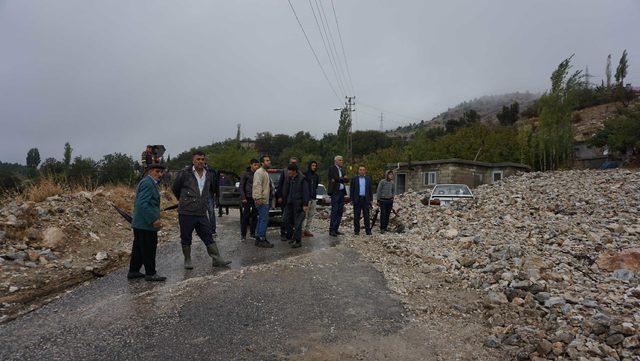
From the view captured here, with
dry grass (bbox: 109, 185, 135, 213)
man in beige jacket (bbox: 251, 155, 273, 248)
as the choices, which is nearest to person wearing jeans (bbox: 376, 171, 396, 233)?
man in beige jacket (bbox: 251, 155, 273, 248)

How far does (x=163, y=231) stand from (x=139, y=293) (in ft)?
19.1

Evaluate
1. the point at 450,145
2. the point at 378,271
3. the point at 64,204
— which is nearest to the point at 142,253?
the point at 378,271

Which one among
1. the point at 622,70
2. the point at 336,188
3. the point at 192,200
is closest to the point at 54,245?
the point at 192,200

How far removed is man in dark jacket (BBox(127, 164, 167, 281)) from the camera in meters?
5.48

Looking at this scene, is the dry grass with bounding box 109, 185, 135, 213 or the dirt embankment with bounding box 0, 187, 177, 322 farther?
the dry grass with bounding box 109, 185, 135, 213

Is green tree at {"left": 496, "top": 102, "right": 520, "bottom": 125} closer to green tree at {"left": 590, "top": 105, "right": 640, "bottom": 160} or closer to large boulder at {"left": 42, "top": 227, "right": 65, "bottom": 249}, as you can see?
green tree at {"left": 590, "top": 105, "right": 640, "bottom": 160}

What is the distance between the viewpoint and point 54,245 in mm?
6977

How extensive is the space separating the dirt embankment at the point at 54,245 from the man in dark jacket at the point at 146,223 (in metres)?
0.99

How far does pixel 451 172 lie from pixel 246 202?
22764mm

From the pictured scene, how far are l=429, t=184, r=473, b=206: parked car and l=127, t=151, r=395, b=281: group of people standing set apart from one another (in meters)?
5.32

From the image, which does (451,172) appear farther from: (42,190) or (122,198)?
(42,190)

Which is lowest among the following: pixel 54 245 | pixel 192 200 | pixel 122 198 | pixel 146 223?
pixel 54 245

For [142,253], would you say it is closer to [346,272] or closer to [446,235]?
[346,272]

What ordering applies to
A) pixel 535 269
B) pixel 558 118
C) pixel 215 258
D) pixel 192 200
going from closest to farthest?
pixel 535 269
pixel 192 200
pixel 215 258
pixel 558 118
